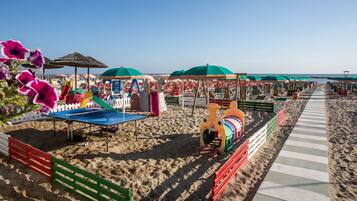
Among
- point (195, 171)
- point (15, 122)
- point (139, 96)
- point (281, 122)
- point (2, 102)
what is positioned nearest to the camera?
point (2, 102)

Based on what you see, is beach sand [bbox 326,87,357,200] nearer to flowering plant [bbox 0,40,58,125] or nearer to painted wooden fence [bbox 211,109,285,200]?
painted wooden fence [bbox 211,109,285,200]

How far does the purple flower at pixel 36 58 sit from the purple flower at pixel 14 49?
0.05 m

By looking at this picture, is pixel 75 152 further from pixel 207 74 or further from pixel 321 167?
pixel 321 167

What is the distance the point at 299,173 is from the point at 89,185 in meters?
5.18

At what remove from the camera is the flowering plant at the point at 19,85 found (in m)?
1.57

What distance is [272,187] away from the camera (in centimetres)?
534

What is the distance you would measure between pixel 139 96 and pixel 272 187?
1147 centimetres

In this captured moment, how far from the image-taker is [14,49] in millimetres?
1760

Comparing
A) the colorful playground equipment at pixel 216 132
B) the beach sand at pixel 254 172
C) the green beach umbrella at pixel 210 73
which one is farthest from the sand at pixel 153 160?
the green beach umbrella at pixel 210 73

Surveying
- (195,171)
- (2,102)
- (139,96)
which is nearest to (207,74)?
(195,171)

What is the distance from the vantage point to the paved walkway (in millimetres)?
5047

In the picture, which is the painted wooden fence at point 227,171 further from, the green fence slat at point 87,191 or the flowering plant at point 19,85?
the flowering plant at point 19,85

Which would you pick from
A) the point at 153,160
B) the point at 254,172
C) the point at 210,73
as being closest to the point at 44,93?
the point at 153,160

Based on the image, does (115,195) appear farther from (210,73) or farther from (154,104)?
(154,104)
